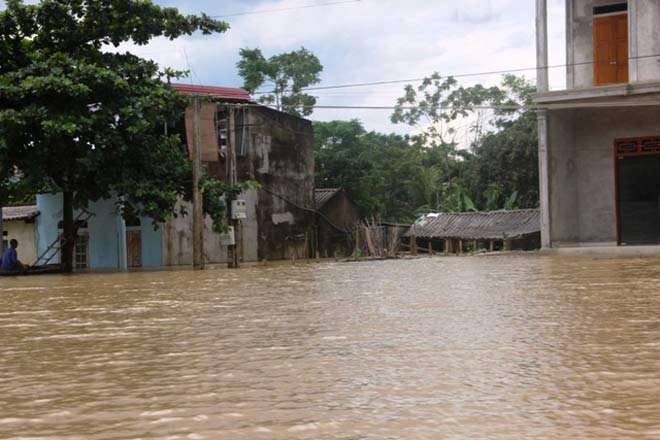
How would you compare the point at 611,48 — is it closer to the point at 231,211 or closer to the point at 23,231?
the point at 231,211

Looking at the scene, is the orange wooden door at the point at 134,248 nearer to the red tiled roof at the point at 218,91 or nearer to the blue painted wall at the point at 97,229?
the blue painted wall at the point at 97,229

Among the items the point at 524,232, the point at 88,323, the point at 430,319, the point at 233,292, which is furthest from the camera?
the point at 524,232

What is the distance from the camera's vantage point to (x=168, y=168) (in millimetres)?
16047

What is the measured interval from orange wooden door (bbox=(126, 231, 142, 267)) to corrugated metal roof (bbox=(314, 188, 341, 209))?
740 centimetres

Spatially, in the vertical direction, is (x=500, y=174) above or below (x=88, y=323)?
above

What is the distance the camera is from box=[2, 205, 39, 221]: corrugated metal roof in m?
23.5

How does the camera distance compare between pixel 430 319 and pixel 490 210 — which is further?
pixel 490 210

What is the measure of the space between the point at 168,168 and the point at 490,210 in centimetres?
1695

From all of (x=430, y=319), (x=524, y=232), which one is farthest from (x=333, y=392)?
(x=524, y=232)

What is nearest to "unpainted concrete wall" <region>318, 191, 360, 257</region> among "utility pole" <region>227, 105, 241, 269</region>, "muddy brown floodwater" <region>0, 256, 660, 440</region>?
"utility pole" <region>227, 105, 241, 269</region>

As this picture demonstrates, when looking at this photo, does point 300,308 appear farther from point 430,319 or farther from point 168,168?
point 168,168

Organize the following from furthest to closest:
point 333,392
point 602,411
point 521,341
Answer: point 521,341, point 333,392, point 602,411

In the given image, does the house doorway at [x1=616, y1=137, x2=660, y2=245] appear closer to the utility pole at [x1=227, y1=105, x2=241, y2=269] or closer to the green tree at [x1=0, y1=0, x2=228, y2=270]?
the utility pole at [x1=227, y1=105, x2=241, y2=269]

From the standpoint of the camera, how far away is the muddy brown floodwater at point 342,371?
190 centimetres
